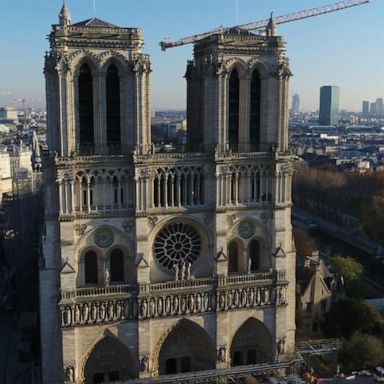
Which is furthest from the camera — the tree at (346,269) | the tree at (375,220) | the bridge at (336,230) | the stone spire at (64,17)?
the bridge at (336,230)

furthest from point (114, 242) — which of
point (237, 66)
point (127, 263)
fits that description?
point (237, 66)

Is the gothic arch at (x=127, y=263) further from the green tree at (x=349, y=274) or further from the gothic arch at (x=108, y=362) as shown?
the green tree at (x=349, y=274)

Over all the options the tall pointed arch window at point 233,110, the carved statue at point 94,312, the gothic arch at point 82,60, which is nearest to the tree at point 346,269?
Result: the tall pointed arch window at point 233,110

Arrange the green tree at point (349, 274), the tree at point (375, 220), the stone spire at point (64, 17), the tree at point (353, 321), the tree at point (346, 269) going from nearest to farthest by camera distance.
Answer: the stone spire at point (64, 17), the tree at point (353, 321), the green tree at point (349, 274), the tree at point (346, 269), the tree at point (375, 220)

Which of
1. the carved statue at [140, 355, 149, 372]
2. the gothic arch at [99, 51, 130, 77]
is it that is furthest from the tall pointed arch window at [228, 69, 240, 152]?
the carved statue at [140, 355, 149, 372]

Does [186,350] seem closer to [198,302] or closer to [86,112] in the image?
[198,302]

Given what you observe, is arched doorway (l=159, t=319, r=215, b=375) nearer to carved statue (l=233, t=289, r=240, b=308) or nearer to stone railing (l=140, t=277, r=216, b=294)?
stone railing (l=140, t=277, r=216, b=294)
